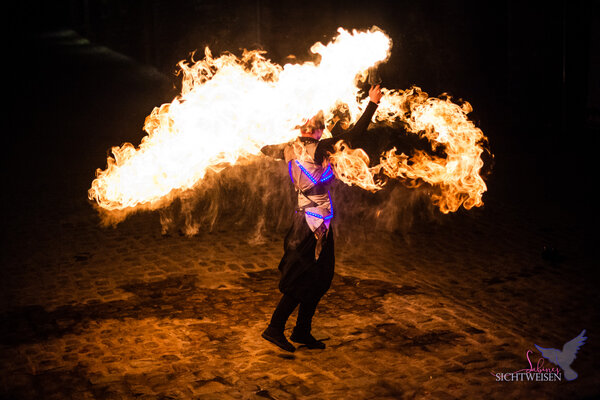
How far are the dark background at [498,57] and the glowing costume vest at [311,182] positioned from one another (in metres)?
6.58

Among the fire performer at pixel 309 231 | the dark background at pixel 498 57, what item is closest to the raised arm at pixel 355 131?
the fire performer at pixel 309 231

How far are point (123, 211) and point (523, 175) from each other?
24.3ft

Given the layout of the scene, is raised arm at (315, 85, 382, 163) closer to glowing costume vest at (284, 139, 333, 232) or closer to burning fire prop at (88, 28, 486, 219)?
glowing costume vest at (284, 139, 333, 232)

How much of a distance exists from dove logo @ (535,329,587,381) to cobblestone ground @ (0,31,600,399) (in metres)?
0.08

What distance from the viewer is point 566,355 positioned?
566cm

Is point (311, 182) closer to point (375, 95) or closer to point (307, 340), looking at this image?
point (375, 95)

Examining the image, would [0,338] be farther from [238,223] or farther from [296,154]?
[238,223]

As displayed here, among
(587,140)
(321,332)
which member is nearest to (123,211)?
(321,332)

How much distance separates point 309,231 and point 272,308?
56.7 inches

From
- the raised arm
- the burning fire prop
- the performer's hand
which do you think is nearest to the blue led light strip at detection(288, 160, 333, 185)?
the raised arm

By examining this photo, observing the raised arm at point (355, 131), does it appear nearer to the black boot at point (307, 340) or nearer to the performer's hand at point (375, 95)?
the performer's hand at point (375, 95)

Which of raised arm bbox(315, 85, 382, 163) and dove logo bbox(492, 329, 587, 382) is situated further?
raised arm bbox(315, 85, 382, 163)

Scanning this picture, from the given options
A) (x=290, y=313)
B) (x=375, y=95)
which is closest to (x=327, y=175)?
(x=375, y=95)

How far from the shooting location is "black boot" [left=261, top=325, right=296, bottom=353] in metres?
5.76
